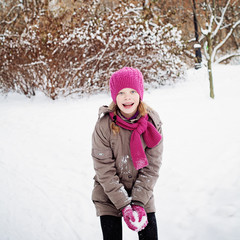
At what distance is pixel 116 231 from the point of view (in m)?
1.48

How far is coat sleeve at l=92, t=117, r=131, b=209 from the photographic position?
1.48 meters

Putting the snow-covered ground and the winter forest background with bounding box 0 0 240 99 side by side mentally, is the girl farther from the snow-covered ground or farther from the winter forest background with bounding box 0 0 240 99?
the winter forest background with bounding box 0 0 240 99

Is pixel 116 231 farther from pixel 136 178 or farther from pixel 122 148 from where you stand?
pixel 122 148

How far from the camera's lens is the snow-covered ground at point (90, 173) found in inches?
82.7

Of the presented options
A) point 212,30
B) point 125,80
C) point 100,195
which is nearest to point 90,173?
point 100,195

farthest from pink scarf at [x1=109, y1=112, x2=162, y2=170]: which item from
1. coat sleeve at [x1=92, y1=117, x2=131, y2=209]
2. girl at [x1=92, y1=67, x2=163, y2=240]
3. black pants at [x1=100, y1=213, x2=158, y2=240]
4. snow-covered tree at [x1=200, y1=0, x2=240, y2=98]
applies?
snow-covered tree at [x1=200, y1=0, x2=240, y2=98]

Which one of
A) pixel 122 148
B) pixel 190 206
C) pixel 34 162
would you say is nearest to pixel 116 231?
pixel 122 148

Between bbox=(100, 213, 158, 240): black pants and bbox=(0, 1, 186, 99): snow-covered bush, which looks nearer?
bbox=(100, 213, 158, 240): black pants

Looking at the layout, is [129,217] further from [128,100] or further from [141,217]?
[128,100]

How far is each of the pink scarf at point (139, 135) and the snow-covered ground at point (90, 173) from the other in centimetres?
96

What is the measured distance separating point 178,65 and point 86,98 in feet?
11.3

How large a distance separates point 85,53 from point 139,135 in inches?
215

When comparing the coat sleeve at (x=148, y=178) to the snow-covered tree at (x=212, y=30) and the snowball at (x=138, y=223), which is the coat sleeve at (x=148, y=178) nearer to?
the snowball at (x=138, y=223)

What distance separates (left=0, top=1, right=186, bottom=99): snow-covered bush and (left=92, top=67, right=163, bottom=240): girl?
4.84 meters
